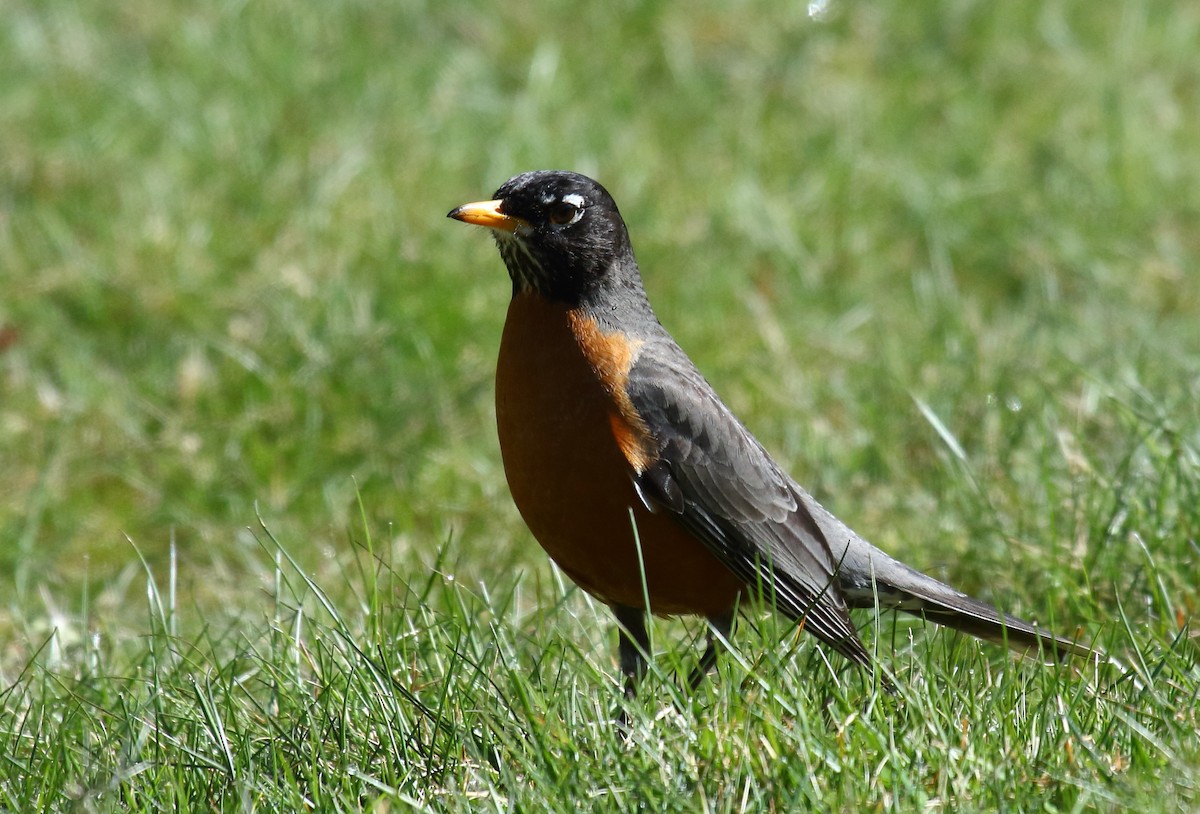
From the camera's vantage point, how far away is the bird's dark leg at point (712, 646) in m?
3.22

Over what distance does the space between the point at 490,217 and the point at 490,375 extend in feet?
6.18

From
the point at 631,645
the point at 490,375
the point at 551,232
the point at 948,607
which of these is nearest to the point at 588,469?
the point at 631,645

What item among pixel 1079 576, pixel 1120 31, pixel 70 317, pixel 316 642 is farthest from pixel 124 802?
pixel 1120 31

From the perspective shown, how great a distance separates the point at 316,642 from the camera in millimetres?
3316

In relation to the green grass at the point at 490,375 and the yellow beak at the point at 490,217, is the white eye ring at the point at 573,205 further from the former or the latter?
the green grass at the point at 490,375

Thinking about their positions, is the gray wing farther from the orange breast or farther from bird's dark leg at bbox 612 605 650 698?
bird's dark leg at bbox 612 605 650 698

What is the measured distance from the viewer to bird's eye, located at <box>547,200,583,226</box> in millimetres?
4141

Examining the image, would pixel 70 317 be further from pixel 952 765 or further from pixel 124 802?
pixel 952 765

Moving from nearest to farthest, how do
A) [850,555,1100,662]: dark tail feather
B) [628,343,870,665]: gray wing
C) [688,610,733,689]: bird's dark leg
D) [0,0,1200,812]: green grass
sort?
[0,0,1200,812]: green grass
[688,610,733,689]: bird's dark leg
[850,555,1100,662]: dark tail feather
[628,343,870,665]: gray wing

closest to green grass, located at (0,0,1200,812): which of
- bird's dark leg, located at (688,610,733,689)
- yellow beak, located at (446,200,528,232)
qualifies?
bird's dark leg, located at (688,610,733,689)

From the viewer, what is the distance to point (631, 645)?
3756mm

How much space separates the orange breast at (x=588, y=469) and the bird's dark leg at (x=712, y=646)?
0.11 ft

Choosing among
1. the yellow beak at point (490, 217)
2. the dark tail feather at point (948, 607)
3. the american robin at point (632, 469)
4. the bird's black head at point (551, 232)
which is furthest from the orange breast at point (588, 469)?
the dark tail feather at point (948, 607)

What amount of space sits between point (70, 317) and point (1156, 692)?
4.56 m
